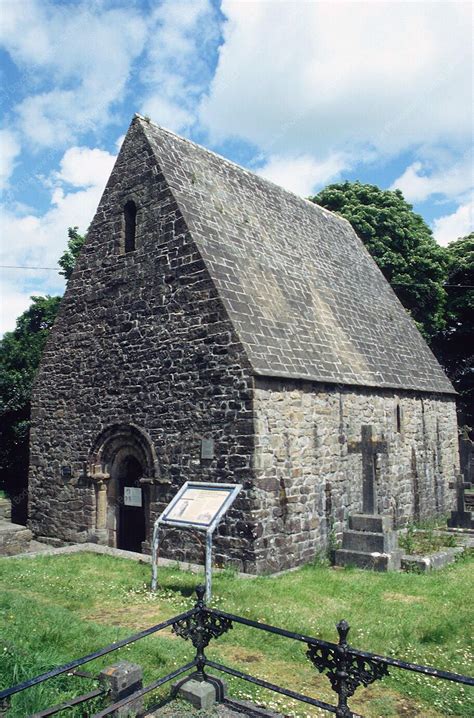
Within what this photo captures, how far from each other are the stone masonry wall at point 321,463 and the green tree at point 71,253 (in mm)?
17308

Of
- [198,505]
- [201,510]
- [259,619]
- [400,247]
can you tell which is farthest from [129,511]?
[400,247]

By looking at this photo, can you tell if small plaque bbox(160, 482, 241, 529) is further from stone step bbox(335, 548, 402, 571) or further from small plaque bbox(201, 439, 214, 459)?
stone step bbox(335, 548, 402, 571)

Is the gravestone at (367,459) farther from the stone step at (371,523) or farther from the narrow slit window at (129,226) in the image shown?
the narrow slit window at (129,226)

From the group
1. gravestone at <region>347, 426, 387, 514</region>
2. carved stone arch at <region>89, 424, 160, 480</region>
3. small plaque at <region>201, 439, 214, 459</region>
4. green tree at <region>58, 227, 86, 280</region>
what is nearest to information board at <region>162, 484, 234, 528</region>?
small plaque at <region>201, 439, 214, 459</region>

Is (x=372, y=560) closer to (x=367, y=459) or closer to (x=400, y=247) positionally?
(x=367, y=459)

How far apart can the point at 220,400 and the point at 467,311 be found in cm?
2657

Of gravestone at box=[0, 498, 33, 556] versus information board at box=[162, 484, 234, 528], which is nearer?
information board at box=[162, 484, 234, 528]

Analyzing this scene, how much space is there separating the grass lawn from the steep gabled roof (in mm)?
4181

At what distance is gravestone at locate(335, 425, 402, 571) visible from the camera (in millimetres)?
11938

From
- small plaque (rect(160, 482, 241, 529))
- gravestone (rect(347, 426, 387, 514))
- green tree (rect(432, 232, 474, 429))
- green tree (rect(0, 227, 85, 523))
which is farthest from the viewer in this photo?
green tree (rect(432, 232, 474, 429))

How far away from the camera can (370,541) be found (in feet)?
40.1

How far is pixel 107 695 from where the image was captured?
5035mm

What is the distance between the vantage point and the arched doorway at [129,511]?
14.2 metres

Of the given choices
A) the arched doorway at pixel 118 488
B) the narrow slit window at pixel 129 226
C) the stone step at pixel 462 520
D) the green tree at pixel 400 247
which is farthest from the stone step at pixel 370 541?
the green tree at pixel 400 247
